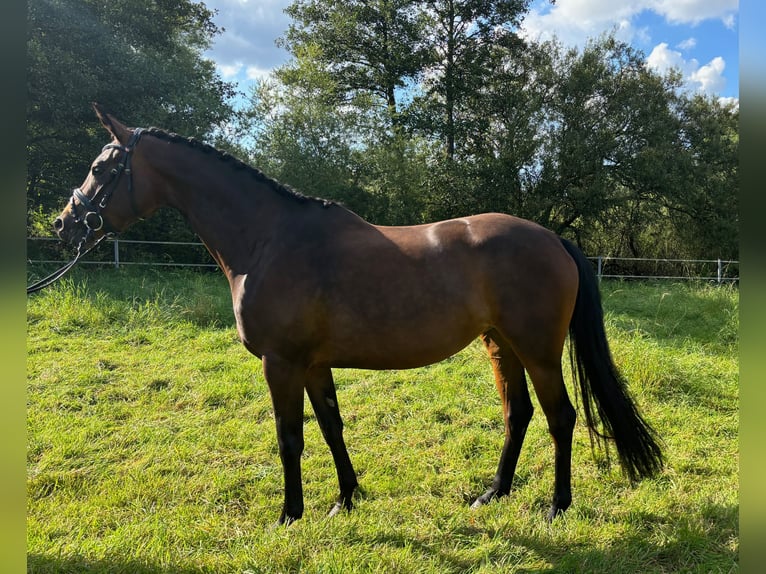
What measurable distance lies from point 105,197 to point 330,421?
2040mm

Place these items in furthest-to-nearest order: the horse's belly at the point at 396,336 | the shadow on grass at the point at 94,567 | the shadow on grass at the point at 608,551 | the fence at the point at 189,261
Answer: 1. the fence at the point at 189,261
2. the horse's belly at the point at 396,336
3. the shadow on grass at the point at 608,551
4. the shadow on grass at the point at 94,567

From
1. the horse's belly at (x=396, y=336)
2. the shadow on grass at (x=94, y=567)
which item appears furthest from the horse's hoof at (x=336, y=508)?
the horse's belly at (x=396, y=336)

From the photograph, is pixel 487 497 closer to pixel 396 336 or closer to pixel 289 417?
pixel 396 336

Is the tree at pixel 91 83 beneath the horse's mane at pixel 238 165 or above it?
above

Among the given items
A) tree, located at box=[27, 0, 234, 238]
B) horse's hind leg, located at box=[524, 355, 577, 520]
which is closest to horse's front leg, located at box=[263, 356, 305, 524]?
horse's hind leg, located at box=[524, 355, 577, 520]

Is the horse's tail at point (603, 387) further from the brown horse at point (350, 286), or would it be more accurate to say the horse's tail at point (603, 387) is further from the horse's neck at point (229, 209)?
the horse's neck at point (229, 209)

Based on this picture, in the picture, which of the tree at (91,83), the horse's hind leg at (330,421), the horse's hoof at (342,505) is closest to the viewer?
the horse's hoof at (342,505)

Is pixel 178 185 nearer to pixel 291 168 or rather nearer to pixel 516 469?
pixel 516 469

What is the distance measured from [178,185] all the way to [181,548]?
2.12m

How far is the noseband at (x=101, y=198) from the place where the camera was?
274 cm

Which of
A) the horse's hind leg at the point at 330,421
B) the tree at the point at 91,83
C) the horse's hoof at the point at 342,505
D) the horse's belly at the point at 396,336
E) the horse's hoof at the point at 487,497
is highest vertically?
the tree at the point at 91,83

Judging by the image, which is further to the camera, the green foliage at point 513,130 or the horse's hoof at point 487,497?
the green foliage at point 513,130

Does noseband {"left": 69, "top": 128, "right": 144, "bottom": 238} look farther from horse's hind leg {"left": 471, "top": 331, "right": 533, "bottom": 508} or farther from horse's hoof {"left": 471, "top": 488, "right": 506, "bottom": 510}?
horse's hoof {"left": 471, "top": 488, "right": 506, "bottom": 510}

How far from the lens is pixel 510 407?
3.11 metres
